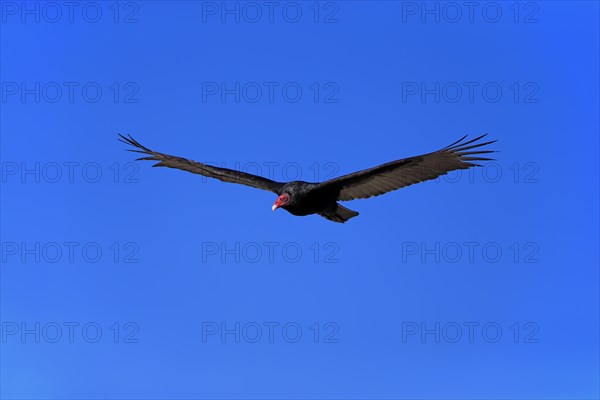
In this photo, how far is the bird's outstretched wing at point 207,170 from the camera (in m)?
16.3

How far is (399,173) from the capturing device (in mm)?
14773

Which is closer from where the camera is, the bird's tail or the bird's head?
the bird's head

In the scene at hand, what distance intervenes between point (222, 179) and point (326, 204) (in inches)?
107

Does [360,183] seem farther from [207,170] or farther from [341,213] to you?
[207,170]

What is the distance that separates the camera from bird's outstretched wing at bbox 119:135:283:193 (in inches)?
642

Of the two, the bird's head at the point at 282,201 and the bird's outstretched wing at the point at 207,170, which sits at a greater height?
the bird's outstretched wing at the point at 207,170

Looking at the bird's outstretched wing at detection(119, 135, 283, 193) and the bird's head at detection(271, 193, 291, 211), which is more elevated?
the bird's outstretched wing at detection(119, 135, 283, 193)

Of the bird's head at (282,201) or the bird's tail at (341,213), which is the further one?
the bird's tail at (341,213)

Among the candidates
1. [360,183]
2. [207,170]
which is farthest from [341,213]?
[207,170]

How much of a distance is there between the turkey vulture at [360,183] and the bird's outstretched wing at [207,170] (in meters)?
0.03

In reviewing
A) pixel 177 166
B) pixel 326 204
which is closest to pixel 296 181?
pixel 326 204

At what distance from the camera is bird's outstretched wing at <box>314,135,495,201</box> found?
1427 cm

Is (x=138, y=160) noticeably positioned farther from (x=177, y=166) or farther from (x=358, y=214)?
(x=358, y=214)

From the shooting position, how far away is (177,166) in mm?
17453
